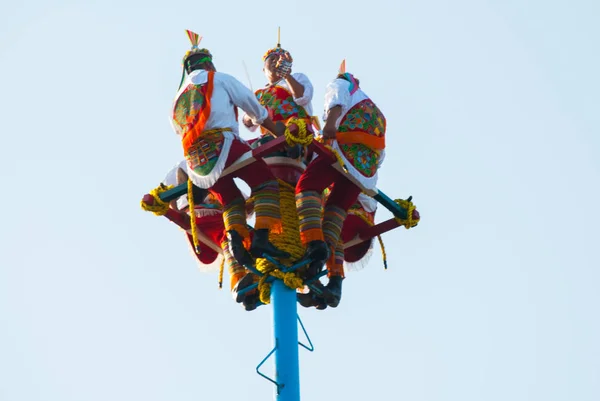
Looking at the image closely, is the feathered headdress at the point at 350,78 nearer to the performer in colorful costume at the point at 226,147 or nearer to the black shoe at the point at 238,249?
the performer in colorful costume at the point at 226,147

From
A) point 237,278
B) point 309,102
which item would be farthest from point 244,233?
point 309,102

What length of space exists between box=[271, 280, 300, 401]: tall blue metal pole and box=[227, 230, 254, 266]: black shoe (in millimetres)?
437

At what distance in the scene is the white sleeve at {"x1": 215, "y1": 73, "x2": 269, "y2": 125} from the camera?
1744 cm

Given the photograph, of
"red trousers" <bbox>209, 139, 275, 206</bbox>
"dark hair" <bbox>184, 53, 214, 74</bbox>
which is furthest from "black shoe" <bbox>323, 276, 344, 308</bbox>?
"dark hair" <bbox>184, 53, 214, 74</bbox>

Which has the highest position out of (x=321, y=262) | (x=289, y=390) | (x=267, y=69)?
(x=267, y=69)

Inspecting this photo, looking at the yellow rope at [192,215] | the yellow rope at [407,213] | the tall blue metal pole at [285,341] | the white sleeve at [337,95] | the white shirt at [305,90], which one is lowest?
the tall blue metal pole at [285,341]

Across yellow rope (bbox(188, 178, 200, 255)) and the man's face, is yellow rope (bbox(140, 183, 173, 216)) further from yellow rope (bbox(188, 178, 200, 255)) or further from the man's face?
the man's face

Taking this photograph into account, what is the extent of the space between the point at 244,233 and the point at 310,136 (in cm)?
158

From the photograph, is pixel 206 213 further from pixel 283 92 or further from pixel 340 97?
pixel 340 97

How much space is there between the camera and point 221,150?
17328 millimetres

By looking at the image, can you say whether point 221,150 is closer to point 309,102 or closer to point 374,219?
point 309,102

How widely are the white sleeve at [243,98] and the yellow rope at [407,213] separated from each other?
7.78ft

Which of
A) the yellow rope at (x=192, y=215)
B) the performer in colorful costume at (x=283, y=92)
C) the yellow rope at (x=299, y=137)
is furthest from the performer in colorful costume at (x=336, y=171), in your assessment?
the yellow rope at (x=192, y=215)

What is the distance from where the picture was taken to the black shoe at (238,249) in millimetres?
17562
